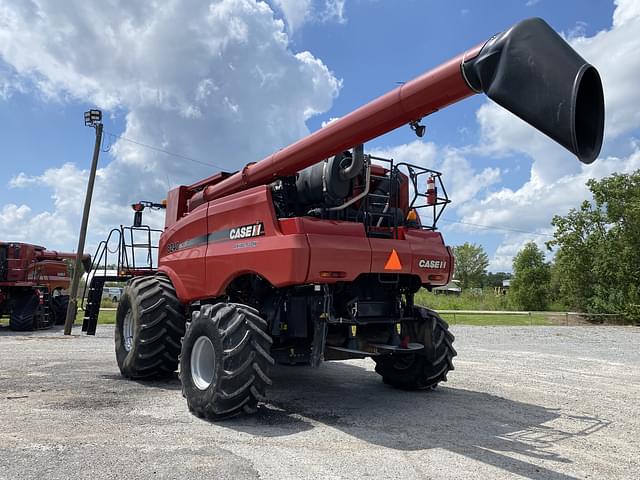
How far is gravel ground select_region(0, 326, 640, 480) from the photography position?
4.23 m

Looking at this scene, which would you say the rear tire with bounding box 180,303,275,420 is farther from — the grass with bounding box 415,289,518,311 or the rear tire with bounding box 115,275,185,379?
the grass with bounding box 415,289,518,311

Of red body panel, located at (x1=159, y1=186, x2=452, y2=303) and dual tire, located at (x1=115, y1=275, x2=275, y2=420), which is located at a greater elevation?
red body panel, located at (x1=159, y1=186, x2=452, y2=303)

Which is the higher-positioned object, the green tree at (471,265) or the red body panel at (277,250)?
the green tree at (471,265)

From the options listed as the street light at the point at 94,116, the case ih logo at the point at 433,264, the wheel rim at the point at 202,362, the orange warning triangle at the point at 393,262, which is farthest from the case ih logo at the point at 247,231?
the street light at the point at 94,116

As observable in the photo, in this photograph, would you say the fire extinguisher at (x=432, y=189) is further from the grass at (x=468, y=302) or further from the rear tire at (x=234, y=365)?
the grass at (x=468, y=302)

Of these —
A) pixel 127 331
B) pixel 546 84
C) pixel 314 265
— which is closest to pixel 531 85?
pixel 546 84

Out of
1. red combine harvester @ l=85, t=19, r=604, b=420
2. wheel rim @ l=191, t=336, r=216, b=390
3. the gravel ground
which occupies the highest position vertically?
red combine harvester @ l=85, t=19, r=604, b=420

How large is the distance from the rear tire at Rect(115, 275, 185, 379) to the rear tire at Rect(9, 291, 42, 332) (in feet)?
37.7

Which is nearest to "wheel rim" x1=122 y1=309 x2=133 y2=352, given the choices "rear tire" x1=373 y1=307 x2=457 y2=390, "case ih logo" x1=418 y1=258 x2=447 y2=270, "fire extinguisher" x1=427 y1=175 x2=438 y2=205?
"rear tire" x1=373 y1=307 x2=457 y2=390

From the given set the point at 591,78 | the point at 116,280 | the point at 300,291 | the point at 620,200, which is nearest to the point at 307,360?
the point at 300,291

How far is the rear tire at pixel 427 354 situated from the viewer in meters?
7.12

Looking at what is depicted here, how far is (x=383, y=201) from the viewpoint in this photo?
23.2ft

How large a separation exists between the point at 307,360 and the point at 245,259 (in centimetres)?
140

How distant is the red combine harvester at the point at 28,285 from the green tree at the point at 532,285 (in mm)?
39729
